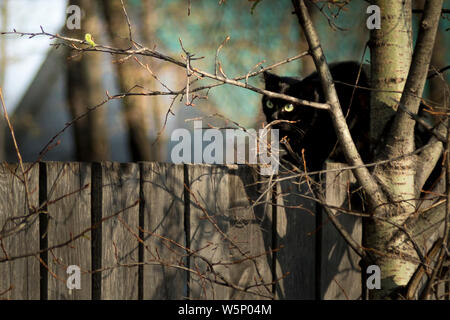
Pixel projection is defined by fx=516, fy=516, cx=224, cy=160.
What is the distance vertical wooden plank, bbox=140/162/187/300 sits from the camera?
2.25m

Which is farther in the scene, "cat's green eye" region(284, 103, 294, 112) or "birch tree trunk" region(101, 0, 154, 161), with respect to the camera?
"birch tree trunk" region(101, 0, 154, 161)

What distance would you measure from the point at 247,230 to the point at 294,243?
30cm

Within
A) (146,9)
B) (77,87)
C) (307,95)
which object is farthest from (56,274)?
(146,9)

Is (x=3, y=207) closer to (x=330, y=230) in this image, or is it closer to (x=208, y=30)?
(x=330, y=230)

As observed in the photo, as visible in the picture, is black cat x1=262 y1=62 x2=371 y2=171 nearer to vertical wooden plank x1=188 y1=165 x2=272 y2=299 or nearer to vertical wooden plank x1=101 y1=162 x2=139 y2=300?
vertical wooden plank x1=188 y1=165 x2=272 y2=299

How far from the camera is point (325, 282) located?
276 cm

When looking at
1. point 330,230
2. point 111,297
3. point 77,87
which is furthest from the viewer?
point 77,87

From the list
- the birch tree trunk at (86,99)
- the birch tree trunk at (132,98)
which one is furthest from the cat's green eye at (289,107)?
the birch tree trunk at (86,99)

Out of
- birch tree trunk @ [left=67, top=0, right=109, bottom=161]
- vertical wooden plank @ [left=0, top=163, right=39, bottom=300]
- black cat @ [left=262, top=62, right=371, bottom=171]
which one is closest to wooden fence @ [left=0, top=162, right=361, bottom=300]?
vertical wooden plank @ [left=0, top=163, right=39, bottom=300]

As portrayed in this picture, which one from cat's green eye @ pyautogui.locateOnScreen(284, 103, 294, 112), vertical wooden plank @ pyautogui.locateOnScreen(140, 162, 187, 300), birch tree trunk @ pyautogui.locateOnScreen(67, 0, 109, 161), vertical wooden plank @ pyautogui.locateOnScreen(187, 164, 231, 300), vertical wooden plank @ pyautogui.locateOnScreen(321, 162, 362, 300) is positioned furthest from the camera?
birch tree trunk @ pyautogui.locateOnScreen(67, 0, 109, 161)

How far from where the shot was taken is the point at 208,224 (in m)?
2.44

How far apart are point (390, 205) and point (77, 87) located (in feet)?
17.4

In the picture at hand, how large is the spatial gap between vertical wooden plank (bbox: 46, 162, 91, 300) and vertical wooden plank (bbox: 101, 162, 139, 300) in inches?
2.7

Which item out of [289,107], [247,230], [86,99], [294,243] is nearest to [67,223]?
[247,230]
